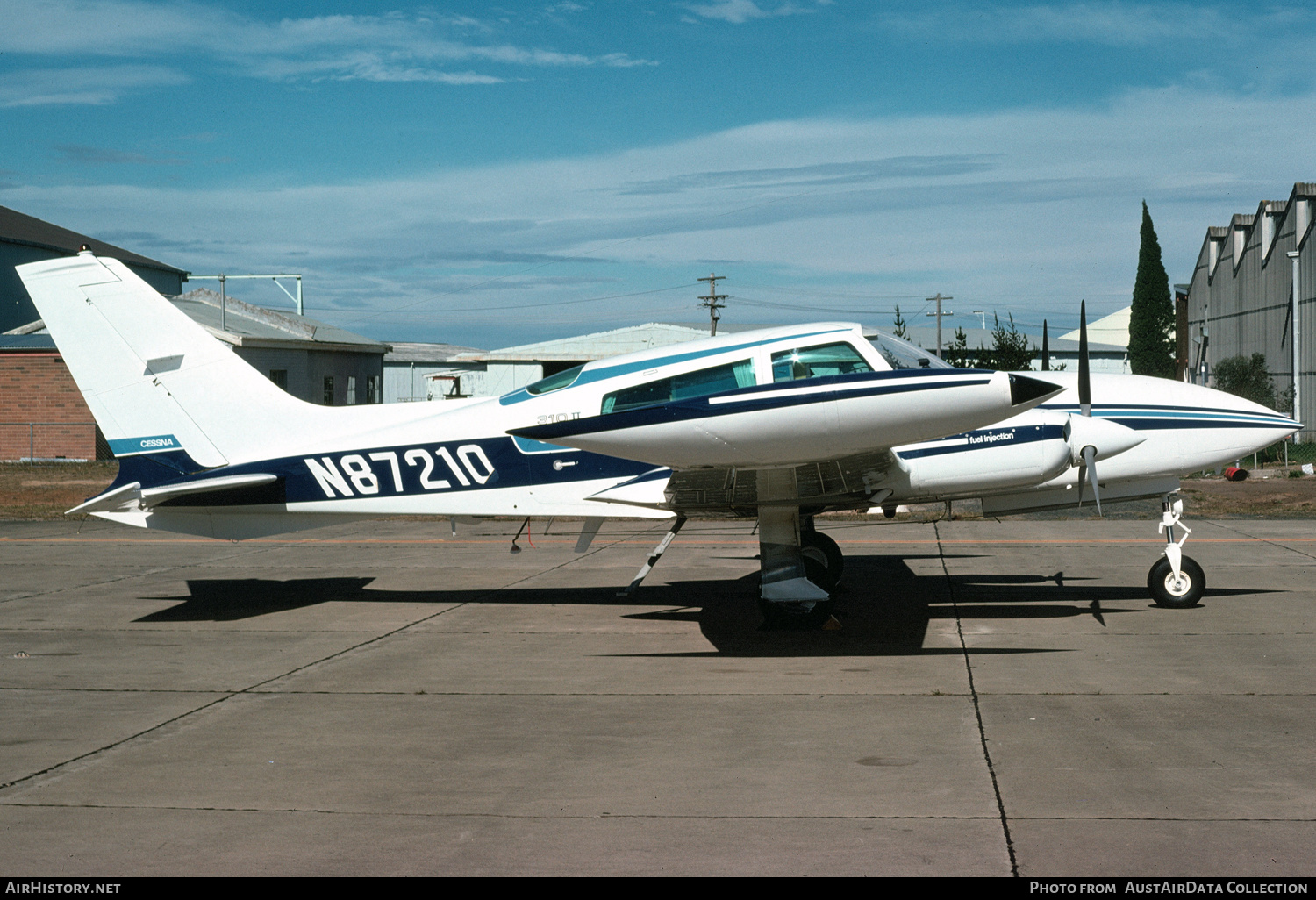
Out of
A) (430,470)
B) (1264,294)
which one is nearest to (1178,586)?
(430,470)

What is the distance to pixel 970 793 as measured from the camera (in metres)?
5.11

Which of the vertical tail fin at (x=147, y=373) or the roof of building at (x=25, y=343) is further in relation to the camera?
the roof of building at (x=25, y=343)

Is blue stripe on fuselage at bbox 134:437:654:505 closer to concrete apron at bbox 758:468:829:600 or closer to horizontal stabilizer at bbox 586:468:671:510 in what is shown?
horizontal stabilizer at bbox 586:468:671:510

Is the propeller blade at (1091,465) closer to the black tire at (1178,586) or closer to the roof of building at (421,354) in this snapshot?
the black tire at (1178,586)

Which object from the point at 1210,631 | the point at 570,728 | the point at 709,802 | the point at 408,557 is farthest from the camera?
the point at 408,557

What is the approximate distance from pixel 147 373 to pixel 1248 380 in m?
33.6

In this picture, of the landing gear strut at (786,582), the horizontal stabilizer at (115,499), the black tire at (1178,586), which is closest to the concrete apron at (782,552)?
the landing gear strut at (786,582)

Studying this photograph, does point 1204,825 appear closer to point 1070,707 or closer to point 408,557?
point 1070,707

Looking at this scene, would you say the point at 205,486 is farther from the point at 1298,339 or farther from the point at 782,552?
the point at 1298,339

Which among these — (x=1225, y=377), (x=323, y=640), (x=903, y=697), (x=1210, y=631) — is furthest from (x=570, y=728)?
(x=1225, y=377)

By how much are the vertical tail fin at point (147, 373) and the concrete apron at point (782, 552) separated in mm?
4497

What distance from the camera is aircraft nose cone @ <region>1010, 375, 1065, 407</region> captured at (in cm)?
740

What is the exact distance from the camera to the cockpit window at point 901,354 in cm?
913

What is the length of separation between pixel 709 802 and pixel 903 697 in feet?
7.75
